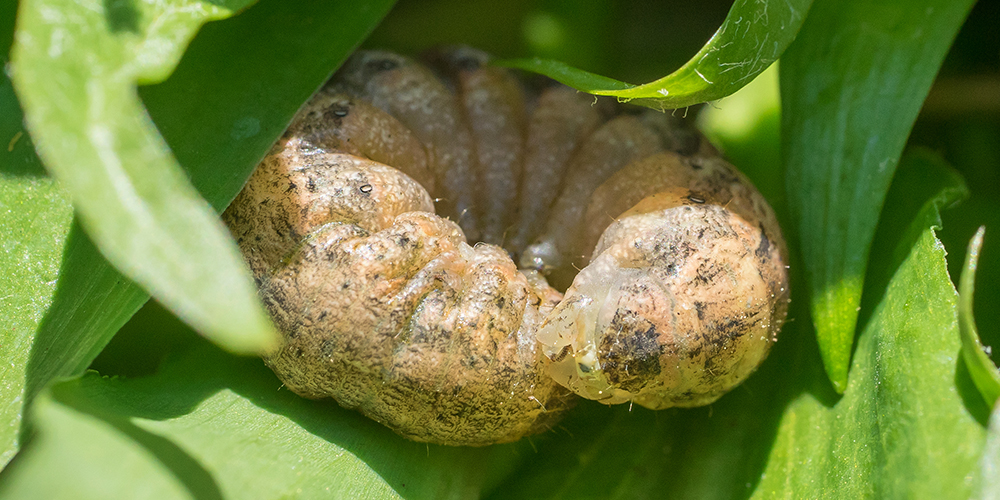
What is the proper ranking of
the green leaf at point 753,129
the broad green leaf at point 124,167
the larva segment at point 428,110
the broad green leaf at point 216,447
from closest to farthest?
1. the broad green leaf at point 124,167
2. the broad green leaf at point 216,447
3. the larva segment at point 428,110
4. the green leaf at point 753,129

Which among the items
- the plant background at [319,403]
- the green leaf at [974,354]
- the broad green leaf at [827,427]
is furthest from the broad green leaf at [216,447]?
the green leaf at [974,354]

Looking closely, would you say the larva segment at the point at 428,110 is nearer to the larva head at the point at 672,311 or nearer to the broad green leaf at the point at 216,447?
the larva head at the point at 672,311

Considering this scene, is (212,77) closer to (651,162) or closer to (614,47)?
(651,162)

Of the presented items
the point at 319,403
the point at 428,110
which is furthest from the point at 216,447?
the point at 428,110

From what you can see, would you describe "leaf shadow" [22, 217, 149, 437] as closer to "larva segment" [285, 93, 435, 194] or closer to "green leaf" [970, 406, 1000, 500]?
"larva segment" [285, 93, 435, 194]

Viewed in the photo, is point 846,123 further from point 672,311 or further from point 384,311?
point 384,311

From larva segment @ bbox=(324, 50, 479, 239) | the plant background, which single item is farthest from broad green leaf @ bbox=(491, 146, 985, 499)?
larva segment @ bbox=(324, 50, 479, 239)
